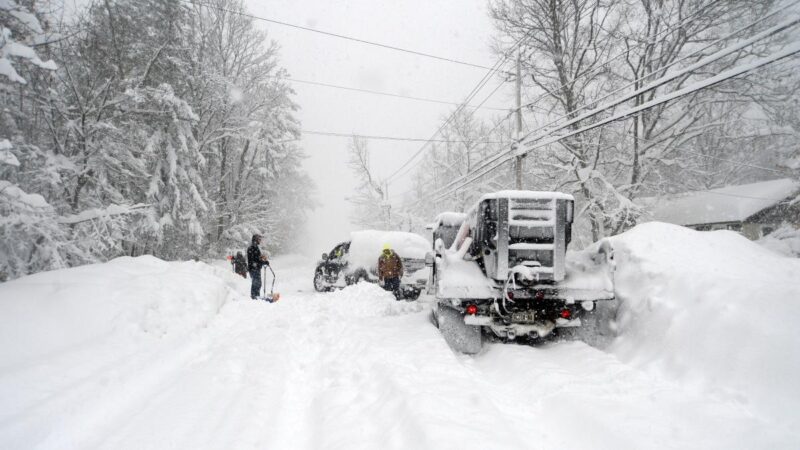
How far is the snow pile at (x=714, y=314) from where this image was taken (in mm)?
3137

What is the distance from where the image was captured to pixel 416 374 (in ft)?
12.9

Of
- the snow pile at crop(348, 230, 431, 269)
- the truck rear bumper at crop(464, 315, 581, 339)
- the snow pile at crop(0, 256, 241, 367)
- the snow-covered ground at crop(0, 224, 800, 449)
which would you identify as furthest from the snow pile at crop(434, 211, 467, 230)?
the snow pile at crop(0, 256, 241, 367)

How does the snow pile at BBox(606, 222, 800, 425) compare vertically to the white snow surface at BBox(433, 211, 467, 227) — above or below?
below

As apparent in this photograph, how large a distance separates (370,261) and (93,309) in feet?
27.2

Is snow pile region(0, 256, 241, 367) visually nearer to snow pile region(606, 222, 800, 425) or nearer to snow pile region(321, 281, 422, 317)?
snow pile region(321, 281, 422, 317)

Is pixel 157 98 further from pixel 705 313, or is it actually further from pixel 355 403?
pixel 705 313

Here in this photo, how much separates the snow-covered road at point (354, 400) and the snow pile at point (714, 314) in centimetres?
26

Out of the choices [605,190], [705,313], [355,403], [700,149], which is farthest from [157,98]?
[700,149]

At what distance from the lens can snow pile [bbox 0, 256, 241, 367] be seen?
14.1 feet

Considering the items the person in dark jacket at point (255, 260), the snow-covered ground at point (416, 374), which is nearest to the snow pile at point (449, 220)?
the snow-covered ground at point (416, 374)

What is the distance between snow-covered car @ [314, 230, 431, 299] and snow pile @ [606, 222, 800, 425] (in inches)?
243

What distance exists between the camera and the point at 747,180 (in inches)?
1547

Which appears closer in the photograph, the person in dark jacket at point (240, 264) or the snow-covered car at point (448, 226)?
the snow-covered car at point (448, 226)

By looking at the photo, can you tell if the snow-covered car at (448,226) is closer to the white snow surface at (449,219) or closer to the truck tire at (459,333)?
the white snow surface at (449,219)
